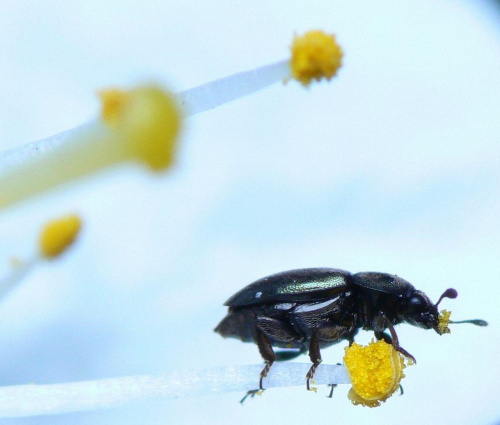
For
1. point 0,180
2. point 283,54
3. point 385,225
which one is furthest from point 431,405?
point 0,180

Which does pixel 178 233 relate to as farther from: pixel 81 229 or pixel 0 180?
pixel 0 180

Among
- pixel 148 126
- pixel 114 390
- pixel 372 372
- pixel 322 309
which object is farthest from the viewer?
pixel 322 309

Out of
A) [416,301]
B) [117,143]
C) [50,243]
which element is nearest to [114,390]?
[50,243]

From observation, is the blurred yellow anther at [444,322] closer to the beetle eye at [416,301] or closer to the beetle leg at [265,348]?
the beetle eye at [416,301]

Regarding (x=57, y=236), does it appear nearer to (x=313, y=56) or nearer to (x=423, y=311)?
(x=313, y=56)

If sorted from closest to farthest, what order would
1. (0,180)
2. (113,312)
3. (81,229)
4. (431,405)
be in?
(0,180) < (81,229) < (431,405) < (113,312)

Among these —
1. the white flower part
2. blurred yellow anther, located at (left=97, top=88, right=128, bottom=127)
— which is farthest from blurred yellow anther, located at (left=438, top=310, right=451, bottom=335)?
blurred yellow anther, located at (left=97, top=88, right=128, bottom=127)

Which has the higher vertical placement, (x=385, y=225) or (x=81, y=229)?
(x=81, y=229)
